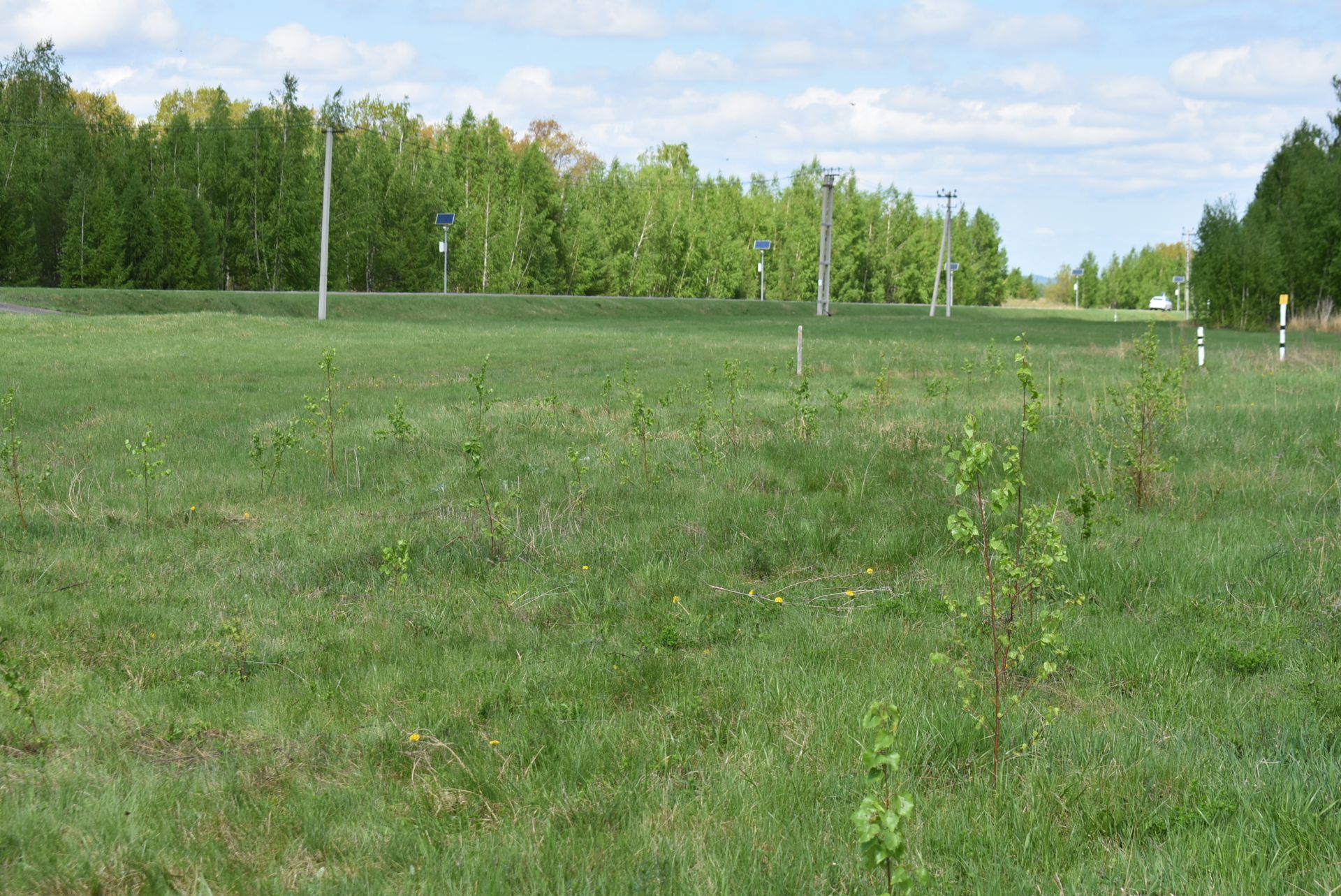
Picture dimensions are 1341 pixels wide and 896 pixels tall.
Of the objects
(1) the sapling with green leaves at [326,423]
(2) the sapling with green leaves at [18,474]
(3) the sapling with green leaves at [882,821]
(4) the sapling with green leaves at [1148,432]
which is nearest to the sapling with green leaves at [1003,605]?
(3) the sapling with green leaves at [882,821]

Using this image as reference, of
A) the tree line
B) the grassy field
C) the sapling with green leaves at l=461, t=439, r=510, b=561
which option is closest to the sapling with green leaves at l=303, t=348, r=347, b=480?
the grassy field

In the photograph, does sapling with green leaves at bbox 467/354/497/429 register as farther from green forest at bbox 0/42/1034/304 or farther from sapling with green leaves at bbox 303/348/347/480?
green forest at bbox 0/42/1034/304

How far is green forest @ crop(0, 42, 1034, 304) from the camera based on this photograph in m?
44.7

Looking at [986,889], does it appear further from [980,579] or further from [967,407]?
[967,407]

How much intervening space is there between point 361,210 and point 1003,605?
1945 inches

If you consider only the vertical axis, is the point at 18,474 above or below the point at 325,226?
below

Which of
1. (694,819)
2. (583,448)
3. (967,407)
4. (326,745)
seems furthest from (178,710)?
(967,407)

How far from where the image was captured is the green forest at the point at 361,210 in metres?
44.7

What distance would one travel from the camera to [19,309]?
101ft

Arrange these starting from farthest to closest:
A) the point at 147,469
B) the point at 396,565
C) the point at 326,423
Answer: the point at 326,423 → the point at 147,469 → the point at 396,565

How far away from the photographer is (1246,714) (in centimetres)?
423

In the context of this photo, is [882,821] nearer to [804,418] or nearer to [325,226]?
[804,418]

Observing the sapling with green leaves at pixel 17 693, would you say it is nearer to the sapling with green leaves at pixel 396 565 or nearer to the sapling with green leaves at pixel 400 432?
the sapling with green leaves at pixel 396 565

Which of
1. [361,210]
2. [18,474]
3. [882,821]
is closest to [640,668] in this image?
[882,821]
